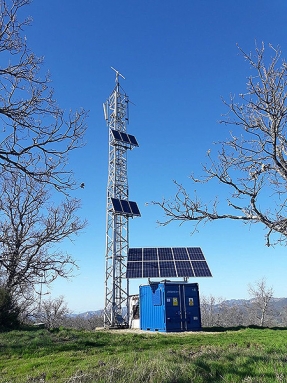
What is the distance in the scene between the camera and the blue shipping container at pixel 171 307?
18.8 metres

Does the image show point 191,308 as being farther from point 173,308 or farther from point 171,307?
point 171,307

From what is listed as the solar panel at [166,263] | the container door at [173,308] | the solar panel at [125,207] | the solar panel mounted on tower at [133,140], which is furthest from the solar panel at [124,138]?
the container door at [173,308]

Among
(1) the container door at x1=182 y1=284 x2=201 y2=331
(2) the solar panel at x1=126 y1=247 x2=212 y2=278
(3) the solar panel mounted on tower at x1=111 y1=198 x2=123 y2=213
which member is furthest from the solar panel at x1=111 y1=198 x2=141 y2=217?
(1) the container door at x1=182 y1=284 x2=201 y2=331

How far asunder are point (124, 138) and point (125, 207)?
20.2ft

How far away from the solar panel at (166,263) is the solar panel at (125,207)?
2.70 metres

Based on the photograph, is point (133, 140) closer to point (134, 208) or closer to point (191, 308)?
point (134, 208)

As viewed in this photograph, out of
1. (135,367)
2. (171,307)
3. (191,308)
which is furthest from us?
(191,308)

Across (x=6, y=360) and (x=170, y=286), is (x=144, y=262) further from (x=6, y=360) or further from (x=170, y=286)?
(x=6, y=360)

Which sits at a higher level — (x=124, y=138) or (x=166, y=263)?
(x=124, y=138)

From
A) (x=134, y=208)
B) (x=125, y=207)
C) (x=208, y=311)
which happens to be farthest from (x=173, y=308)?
(x=208, y=311)

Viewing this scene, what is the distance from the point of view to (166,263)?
71.9ft

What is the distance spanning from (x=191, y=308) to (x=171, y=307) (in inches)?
52.8

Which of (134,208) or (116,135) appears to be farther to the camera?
(116,135)

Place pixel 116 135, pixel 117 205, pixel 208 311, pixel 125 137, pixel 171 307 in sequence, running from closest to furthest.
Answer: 1. pixel 171 307
2. pixel 117 205
3. pixel 116 135
4. pixel 125 137
5. pixel 208 311
